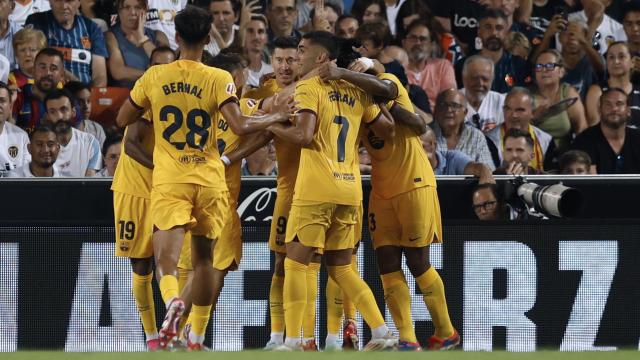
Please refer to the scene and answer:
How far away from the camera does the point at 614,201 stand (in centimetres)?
875

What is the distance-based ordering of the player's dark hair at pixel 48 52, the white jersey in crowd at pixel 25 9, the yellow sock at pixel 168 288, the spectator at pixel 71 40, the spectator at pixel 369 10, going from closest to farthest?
the yellow sock at pixel 168 288
the player's dark hair at pixel 48 52
the spectator at pixel 71 40
the white jersey in crowd at pixel 25 9
the spectator at pixel 369 10

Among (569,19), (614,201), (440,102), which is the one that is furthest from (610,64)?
(614,201)

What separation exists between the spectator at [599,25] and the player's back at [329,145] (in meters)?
6.18

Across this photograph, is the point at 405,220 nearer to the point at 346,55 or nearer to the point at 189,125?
the point at 346,55

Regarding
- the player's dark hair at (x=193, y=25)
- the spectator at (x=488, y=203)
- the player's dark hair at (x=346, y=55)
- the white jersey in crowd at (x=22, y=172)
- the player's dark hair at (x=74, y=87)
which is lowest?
the spectator at (x=488, y=203)

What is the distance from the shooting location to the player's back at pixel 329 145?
7.18 m

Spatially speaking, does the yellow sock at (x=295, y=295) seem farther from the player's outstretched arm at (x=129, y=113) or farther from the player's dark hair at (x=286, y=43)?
the player's dark hair at (x=286, y=43)

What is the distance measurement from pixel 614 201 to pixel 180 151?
3.61 metres

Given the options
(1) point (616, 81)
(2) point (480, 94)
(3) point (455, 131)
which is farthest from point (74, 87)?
(1) point (616, 81)

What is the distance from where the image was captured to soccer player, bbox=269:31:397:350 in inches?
282

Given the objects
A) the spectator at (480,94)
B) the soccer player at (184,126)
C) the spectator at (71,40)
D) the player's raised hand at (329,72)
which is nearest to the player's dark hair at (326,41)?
the player's raised hand at (329,72)

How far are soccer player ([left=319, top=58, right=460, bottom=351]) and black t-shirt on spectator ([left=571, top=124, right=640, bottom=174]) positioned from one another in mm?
3404

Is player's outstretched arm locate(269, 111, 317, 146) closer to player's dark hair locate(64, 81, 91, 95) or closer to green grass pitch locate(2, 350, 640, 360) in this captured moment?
green grass pitch locate(2, 350, 640, 360)

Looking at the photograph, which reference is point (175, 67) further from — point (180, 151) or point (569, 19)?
point (569, 19)
